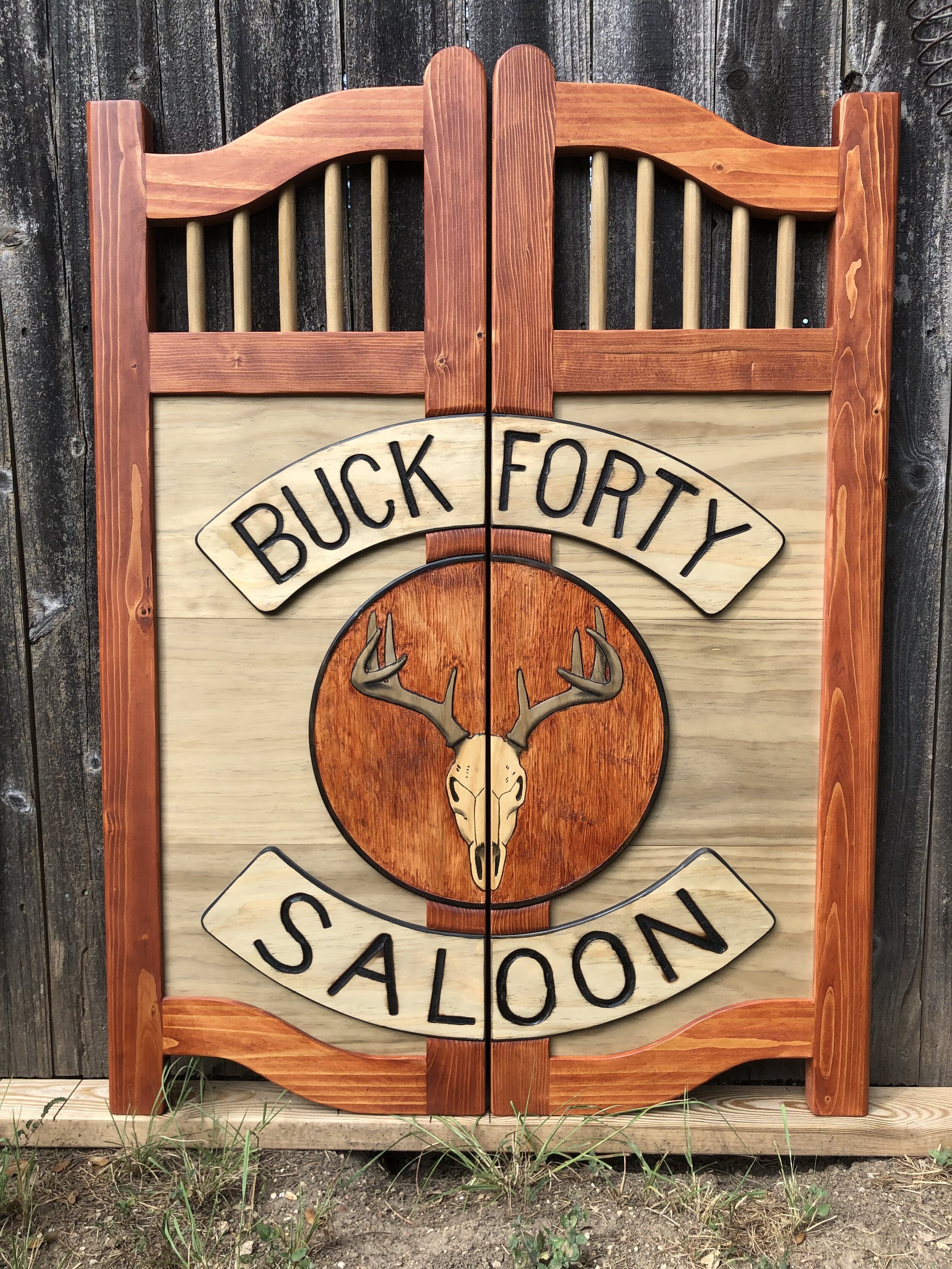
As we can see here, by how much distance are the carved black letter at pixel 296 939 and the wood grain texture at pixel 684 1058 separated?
1.96 ft

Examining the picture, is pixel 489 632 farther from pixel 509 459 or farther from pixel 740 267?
pixel 740 267

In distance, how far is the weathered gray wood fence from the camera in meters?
1.85

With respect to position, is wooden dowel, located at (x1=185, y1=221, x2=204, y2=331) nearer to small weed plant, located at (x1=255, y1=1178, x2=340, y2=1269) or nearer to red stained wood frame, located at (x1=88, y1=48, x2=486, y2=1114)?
red stained wood frame, located at (x1=88, y1=48, x2=486, y2=1114)

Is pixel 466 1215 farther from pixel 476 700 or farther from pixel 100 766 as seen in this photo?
pixel 100 766

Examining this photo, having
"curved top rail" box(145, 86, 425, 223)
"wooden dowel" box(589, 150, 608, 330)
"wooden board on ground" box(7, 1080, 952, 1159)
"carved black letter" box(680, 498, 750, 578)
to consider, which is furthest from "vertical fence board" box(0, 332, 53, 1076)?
"carved black letter" box(680, 498, 750, 578)

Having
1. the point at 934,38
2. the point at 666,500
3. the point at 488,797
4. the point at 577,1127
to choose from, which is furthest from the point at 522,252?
the point at 577,1127

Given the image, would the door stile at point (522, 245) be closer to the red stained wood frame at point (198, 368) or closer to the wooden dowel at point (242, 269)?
the red stained wood frame at point (198, 368)

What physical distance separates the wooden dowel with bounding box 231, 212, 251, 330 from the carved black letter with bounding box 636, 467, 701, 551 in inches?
38.3

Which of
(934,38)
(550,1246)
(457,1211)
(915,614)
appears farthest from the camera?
(915,614)

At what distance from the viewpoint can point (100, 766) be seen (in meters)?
2.01

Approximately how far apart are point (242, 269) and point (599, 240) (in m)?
0.78

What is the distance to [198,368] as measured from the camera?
1.80 meters

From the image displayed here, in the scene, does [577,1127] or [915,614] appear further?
[915,614]

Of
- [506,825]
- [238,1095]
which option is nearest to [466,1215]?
[238,1095]
